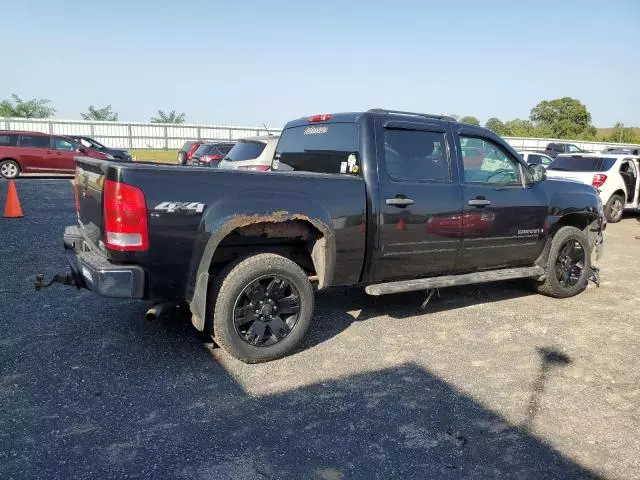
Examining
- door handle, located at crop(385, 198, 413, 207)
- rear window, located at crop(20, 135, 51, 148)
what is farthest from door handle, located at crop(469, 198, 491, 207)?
rear window, located at crop(20, 135, 51, 148)

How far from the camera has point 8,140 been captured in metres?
17.5

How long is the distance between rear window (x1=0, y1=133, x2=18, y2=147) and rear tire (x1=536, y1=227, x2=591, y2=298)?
18.0 m

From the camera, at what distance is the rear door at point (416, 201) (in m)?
4.36

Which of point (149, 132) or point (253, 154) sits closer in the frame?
point (253, 154)

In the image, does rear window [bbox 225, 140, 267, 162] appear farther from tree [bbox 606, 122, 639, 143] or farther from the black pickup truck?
tree [bbox 606, 122, 639, 143]

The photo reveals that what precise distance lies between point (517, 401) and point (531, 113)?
6640 cm

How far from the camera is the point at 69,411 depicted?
10.3 ft

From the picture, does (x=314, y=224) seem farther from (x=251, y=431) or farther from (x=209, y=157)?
(x=209, y=157)

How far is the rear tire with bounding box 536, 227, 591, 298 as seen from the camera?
5703mm

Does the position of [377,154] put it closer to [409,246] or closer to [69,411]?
[409,246]

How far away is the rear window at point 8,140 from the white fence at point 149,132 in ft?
63.6

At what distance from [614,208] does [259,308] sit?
11.7 meters

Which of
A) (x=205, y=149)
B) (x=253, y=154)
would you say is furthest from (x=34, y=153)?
(x=253, y=154)

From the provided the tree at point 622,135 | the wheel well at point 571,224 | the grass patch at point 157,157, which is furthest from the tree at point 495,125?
the wheel well at point 571,224
